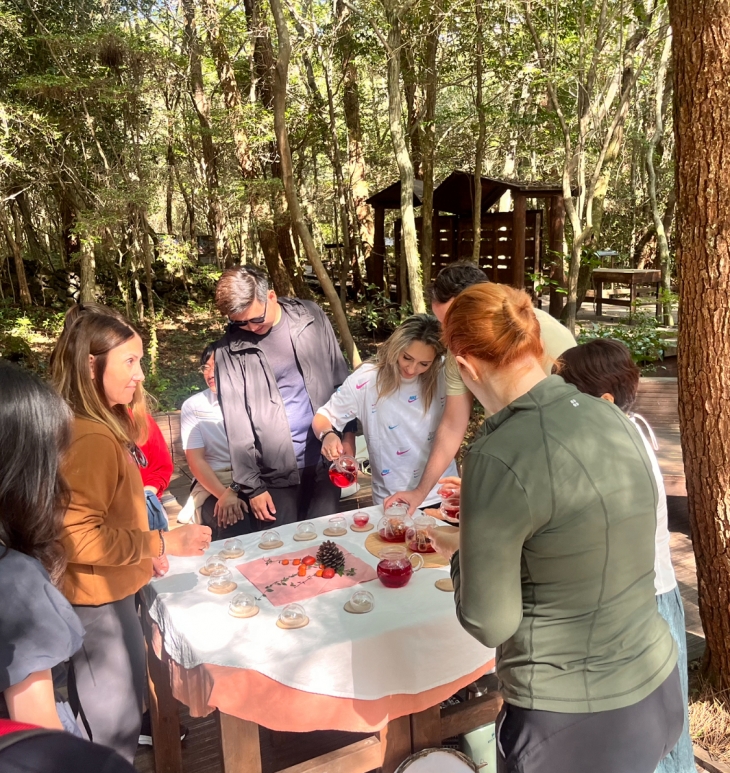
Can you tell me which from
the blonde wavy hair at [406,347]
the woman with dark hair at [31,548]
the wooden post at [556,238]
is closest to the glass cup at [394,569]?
the blonde wavy hair at [406,347]

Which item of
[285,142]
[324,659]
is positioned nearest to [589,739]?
[324,659]

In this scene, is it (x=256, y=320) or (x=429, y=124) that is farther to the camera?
(x=429, y=124)

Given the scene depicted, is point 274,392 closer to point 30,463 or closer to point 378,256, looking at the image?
point 30,463

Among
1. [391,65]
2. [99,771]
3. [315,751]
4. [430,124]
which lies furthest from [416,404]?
[430,124]

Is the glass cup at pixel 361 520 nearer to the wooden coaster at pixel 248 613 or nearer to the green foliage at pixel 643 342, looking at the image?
the wooden coaster at pixel 248 613

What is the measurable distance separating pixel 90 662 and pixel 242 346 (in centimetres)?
154

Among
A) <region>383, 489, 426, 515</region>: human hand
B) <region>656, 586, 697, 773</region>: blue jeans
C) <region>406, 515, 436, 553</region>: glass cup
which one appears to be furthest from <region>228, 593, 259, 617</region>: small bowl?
<region>656, 586, 697, 773</region>: blue jeans

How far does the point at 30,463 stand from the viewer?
136 cm

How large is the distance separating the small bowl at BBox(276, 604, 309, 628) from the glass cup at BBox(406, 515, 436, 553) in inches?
23.3

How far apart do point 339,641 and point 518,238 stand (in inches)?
377

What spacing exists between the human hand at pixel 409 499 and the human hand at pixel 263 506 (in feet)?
2.02

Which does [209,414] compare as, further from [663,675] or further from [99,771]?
[99,771]

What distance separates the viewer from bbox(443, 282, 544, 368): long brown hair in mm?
1453

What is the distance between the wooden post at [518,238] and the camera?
10602mm
